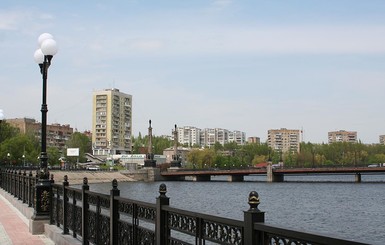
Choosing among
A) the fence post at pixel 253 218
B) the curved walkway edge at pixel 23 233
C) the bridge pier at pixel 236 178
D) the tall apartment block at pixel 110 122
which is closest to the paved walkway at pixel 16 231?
the curved walkway edge at pixel 23 233

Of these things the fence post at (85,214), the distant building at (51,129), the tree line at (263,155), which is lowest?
the fence post at (85,214)

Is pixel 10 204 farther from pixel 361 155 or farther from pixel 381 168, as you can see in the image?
pixel 361 155

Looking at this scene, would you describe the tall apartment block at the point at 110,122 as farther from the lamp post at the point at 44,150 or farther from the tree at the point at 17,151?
the lamp post at the point at 44,150

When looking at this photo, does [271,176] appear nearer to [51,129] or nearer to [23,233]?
[23,233]

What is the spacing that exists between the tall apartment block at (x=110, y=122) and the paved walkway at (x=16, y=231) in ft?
535

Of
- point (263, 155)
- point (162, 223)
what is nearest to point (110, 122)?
point (263, 155)

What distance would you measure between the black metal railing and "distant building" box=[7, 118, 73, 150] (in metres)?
160

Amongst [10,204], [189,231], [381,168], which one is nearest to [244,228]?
[189,231]

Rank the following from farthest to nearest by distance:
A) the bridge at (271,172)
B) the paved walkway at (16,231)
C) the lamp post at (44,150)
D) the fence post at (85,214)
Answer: the bridge at (271,172) → the lamp post at (44,150) → the paved walkway at (16,231) → the fence post at (85,214)

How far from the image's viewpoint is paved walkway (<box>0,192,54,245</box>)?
11.3 meters

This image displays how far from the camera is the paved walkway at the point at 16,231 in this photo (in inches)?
443

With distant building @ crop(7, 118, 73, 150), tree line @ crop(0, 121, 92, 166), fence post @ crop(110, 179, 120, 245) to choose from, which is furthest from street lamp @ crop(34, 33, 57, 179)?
distant building @ crop(7, 118, 73, 150)

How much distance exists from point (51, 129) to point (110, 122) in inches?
788

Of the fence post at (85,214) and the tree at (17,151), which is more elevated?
the tree at (17,151)
